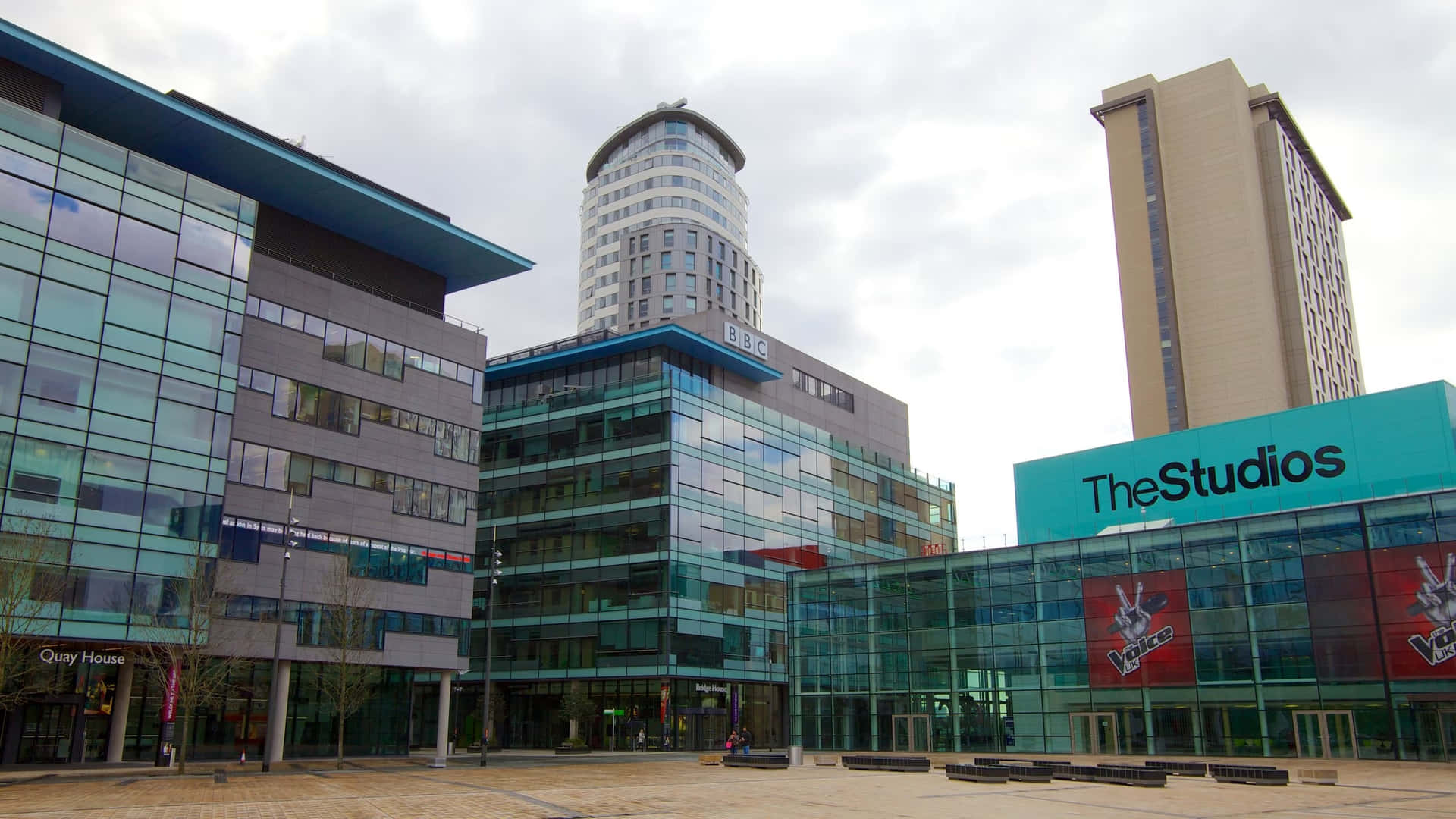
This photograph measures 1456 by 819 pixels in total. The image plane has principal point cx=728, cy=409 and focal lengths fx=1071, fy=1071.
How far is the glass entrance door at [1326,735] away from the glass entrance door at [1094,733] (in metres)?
8.39

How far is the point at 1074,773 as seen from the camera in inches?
1371

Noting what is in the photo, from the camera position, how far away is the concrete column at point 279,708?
46.1m

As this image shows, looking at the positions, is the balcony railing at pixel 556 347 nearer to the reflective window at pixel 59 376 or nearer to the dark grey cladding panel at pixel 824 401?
the dark grey cladding panel at pixel 824 401

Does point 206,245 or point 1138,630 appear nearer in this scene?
point 206,245

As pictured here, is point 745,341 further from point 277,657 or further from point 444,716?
point 277,657

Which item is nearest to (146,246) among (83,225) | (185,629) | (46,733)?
(83,225)

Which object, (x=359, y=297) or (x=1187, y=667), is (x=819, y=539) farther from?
(x=359, y=297)

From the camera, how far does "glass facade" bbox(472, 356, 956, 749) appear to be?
6869 cm

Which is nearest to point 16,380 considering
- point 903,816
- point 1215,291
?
point 903,816

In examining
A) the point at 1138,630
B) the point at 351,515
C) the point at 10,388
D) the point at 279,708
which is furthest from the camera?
the point at 1138,630

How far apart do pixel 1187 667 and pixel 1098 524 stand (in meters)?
15.1

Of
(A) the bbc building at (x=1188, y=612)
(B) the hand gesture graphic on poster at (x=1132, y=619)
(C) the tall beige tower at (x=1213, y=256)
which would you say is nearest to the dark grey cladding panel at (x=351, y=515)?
(A) the bbc building at (x=1188, y=612)

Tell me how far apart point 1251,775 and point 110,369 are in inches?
1647

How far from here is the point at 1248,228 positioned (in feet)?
346
